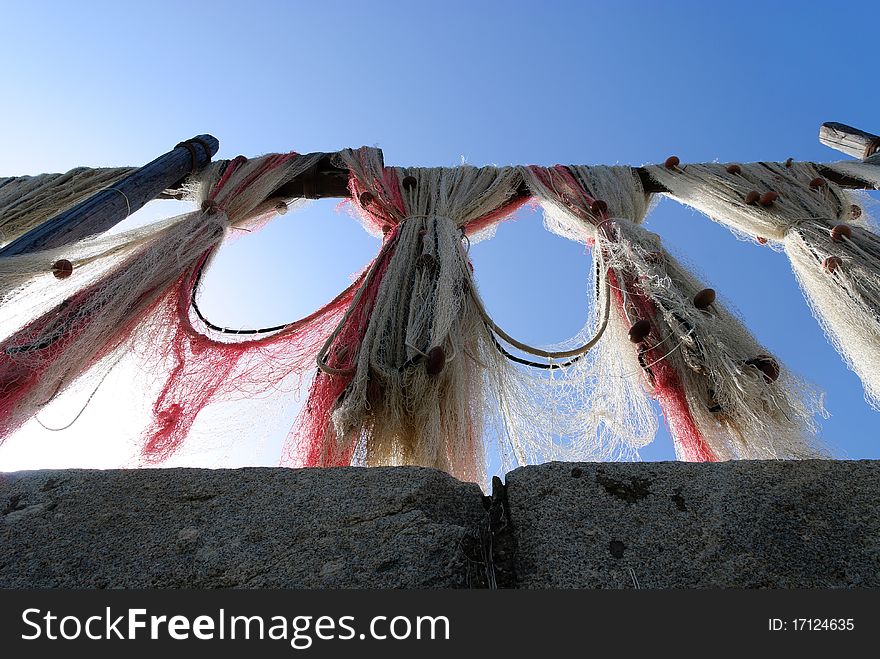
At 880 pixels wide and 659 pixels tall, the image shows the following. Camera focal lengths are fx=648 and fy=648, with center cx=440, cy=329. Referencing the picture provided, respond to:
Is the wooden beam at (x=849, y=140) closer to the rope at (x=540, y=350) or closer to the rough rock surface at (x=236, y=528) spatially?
the rope at (x=540, y=350)

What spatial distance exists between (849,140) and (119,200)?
12.6 feet

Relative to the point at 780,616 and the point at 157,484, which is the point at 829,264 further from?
the point at 157,484

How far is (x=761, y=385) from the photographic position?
1787 mm

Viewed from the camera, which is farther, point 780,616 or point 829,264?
point 829,264

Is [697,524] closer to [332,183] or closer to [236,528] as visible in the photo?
[236,528]

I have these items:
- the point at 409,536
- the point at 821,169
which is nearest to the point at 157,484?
the point at 409,536

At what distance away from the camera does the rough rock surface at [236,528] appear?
1.08m

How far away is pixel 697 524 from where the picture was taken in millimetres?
1150

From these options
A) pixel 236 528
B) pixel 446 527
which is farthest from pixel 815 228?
pixel 236 528

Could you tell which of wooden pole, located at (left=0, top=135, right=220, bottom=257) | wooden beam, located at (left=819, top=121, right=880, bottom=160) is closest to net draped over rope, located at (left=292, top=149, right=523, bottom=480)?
wooden pole, located at (left=0, top=135, right=220, bottom=257)

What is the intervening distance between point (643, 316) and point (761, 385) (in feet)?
1.63

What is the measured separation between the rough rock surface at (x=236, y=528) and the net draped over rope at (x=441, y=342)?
391mm

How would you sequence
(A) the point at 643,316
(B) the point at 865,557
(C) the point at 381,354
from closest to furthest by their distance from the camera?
(B) the point at 865,557
(C) the point at 381,354
(A) the point at 643,316

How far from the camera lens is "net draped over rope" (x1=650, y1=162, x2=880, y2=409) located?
218 centimetres
